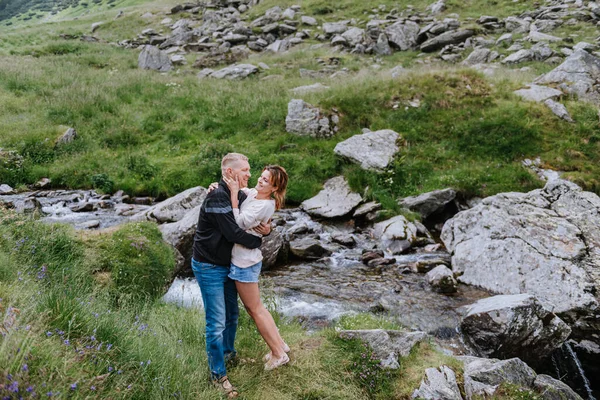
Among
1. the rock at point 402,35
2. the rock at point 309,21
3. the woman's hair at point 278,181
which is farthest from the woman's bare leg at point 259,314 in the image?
the rock at point 309,21

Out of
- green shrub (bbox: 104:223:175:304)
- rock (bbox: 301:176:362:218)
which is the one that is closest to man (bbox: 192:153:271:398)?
green shrub (bbox: 104:223:175:304)

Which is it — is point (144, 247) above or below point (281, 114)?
above

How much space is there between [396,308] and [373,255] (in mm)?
2606

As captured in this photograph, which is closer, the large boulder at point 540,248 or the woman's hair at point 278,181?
the woman's hair at point 278,181

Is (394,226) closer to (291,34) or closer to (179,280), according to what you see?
(179,280)

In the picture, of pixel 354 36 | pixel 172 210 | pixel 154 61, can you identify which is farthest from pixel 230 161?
pixel 354 36

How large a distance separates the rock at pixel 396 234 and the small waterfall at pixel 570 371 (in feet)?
15.8

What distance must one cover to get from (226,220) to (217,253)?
478 mm

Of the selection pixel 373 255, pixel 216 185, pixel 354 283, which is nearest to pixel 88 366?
pixel 216 185

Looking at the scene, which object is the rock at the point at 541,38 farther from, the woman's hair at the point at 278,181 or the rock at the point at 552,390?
the woman's hair at the point at 278,181

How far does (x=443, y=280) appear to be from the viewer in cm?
948

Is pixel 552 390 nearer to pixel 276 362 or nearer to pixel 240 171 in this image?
pixel 276 362

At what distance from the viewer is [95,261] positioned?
23.7 ft

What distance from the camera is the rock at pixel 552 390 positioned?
530 centimetres
